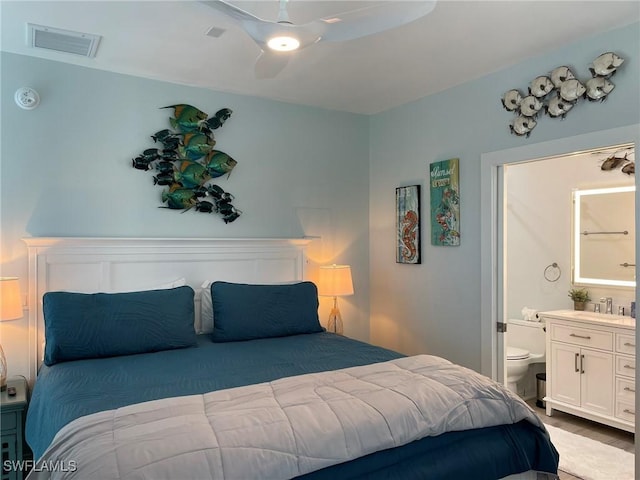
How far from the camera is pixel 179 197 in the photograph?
3.36 metres

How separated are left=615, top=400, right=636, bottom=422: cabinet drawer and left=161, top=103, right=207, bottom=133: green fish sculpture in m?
3.59

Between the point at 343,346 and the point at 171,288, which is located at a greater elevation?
the point at 171,288

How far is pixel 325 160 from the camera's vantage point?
4.04 m

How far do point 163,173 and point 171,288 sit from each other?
829 millimetres

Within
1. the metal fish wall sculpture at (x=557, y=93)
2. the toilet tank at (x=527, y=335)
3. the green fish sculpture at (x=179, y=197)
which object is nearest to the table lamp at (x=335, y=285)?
the green fish sculpture at (x=179, y=197)

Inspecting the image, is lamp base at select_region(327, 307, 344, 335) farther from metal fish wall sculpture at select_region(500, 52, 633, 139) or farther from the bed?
metal fish wall sculpture at select_region(500, 52, 633, 139)

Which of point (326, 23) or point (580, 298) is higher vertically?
point (326, 23)

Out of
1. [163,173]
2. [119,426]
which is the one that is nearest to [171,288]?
[163,173]

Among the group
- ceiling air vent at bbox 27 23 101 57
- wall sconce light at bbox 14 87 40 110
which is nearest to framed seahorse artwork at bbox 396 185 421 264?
ceiling air vent at bbox 27 23 101 57

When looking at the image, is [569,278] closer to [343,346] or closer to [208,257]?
[343,346]

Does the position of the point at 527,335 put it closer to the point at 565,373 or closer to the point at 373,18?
the point at 565,373

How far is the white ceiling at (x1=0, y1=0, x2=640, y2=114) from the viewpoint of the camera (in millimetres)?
2285

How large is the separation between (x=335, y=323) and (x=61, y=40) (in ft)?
8.68

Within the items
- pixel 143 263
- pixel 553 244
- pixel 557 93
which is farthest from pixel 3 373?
pixel 553 244
